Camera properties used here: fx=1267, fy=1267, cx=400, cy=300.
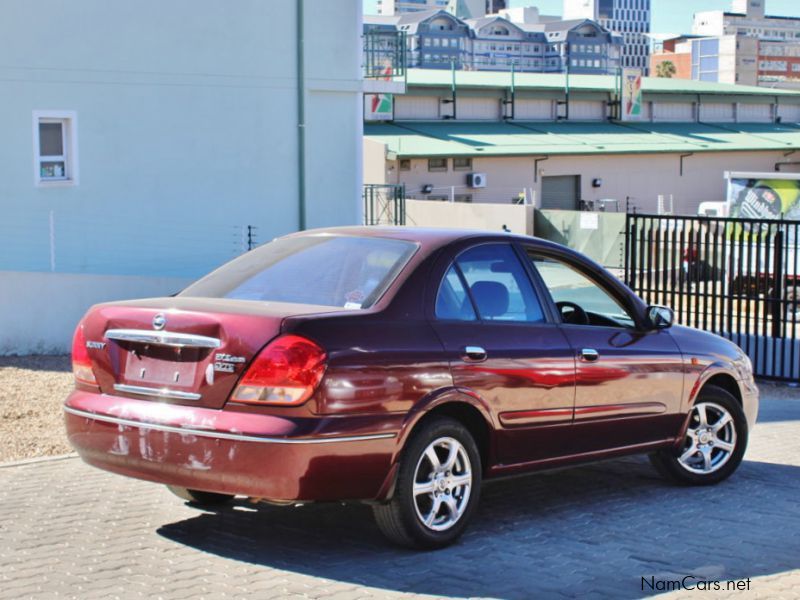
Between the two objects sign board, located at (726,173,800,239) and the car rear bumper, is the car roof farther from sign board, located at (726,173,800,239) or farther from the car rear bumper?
sign board, located at (726,173,800,239)

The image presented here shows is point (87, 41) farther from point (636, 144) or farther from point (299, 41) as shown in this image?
point (636, 144)

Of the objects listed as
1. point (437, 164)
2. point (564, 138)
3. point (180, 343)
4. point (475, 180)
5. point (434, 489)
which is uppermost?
point (564, 138)

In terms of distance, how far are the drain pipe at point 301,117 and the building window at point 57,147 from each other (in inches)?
159

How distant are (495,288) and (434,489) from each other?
1.25 m

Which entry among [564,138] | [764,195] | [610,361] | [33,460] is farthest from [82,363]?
[564,138]

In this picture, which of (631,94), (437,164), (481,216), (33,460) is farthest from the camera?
(631,94)

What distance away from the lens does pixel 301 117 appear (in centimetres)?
2050

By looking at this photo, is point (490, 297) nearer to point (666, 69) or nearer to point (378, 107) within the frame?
point (378, 107)

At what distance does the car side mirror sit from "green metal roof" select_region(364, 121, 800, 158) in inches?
1327

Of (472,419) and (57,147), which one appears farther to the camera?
(57,147)

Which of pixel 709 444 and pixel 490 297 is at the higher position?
pixel 490 297

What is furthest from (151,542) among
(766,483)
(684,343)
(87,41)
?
(87,41)

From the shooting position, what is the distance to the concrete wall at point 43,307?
14094 mm

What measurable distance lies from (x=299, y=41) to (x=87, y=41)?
A: 3.73 metres
